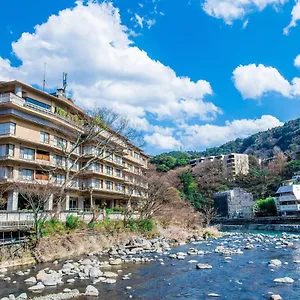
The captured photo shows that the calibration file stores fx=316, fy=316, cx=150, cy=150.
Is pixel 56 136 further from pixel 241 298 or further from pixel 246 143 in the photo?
pixel 246 143

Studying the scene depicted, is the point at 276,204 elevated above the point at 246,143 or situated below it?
below

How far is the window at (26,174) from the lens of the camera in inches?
1220

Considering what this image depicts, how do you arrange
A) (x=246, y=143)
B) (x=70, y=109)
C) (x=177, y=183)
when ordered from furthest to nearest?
1. (x=246, y=143)
2. (x=177, y=183)
3. (x=70, y=109)

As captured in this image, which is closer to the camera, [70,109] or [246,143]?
[70,109]

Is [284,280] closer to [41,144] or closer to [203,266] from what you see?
[203,266]

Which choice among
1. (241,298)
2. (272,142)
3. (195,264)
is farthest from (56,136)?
(272,142)

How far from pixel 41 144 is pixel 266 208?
54030mm

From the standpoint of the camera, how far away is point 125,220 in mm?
34156

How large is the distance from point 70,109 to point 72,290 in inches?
1121

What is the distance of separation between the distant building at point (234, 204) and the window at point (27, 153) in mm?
57042

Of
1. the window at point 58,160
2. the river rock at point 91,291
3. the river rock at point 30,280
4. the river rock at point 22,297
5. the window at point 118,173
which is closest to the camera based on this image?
the river rock at point 22,297

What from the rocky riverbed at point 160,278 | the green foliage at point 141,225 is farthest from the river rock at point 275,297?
the green foliage at point 141,225

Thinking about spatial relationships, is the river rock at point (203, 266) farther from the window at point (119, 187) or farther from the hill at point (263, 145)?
the hill at point (263, 145)

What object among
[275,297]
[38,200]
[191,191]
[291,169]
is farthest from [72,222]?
[291,169]
